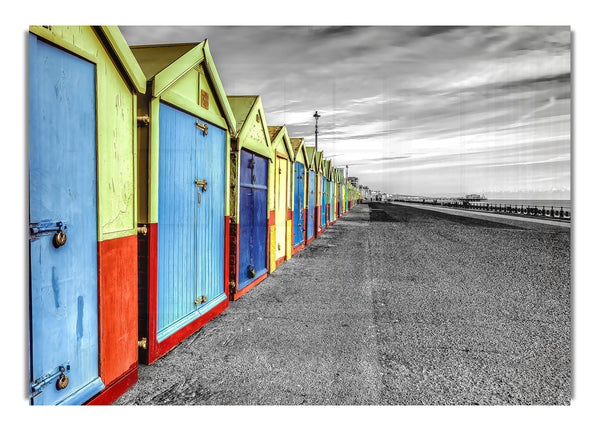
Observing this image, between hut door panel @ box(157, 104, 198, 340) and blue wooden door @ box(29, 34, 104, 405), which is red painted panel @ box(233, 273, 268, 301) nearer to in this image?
hut door panel @ box(157, 104, 198, 340)

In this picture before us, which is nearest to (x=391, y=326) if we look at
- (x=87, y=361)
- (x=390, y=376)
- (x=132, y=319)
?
(x=390, y=376)

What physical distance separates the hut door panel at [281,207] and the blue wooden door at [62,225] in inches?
225

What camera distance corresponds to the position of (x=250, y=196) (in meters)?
6.26

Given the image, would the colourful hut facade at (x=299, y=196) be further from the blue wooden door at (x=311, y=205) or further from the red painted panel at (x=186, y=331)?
the red painted panel at (x=186, y=331)

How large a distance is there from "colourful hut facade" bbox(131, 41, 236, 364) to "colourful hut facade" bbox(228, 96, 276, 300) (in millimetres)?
589

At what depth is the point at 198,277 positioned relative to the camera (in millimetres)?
4223

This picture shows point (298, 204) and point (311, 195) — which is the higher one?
point (311, 195)

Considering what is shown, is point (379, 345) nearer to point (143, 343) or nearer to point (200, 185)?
point (143, 343)

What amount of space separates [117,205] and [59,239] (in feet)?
1.92

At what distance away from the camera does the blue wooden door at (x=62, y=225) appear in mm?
2076

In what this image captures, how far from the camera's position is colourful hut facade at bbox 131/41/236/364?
10.4ft

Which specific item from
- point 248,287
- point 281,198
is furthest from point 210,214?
point 281,198

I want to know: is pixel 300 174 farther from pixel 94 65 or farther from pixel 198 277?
pixel 94 65

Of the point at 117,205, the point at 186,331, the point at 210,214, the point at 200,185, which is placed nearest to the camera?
the point at 117,205
